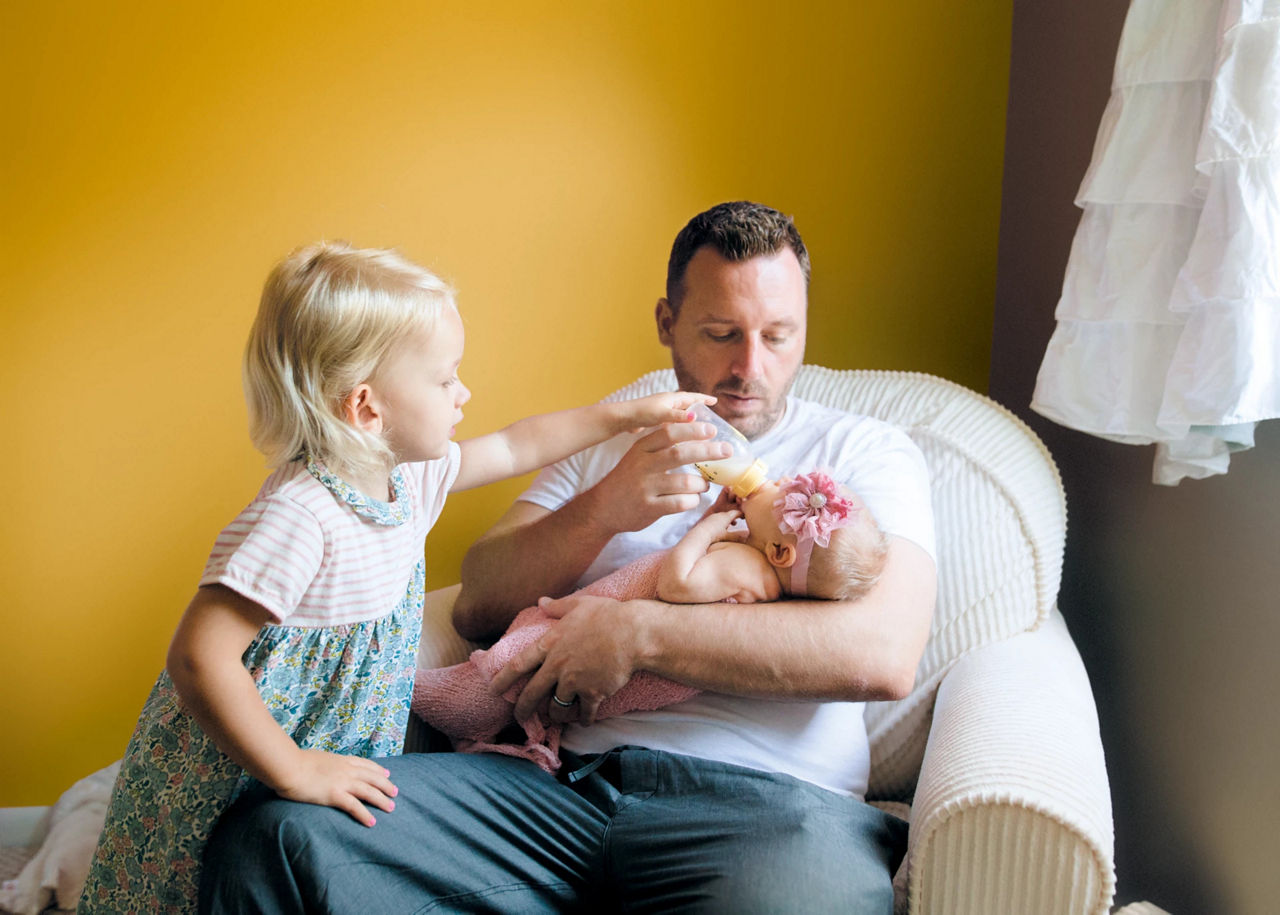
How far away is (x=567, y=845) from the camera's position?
129cm

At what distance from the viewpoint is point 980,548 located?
64.4 inches

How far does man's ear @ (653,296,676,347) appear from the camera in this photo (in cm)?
173

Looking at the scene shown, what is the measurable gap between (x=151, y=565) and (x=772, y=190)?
157cm

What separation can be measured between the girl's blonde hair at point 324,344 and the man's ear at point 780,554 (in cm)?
54

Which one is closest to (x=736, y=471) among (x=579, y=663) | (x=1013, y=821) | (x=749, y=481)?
(x=749, y=481)

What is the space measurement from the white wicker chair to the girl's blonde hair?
51 centimetres

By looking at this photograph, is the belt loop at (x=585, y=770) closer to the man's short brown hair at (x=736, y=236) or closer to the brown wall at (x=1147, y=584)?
the man's short brown hair at (x=736, y=236)

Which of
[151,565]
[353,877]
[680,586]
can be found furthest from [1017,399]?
[151,565]

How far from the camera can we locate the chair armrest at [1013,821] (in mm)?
1025

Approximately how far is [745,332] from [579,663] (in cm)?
59

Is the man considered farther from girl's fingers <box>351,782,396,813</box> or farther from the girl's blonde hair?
the girl's blonde hair

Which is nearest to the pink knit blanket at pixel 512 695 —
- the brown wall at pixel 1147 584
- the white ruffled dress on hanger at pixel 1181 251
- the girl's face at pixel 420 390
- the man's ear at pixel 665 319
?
the girl's face at pixel 420 390

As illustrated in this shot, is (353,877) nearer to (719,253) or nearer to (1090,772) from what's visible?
(1090,772)

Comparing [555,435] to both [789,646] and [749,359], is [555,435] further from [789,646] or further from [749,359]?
[789,646]
